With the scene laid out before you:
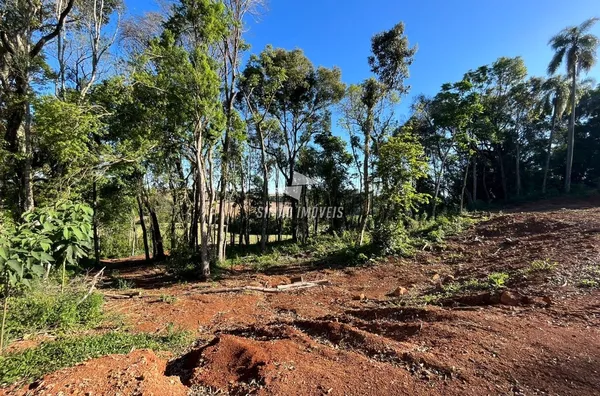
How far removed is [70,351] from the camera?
3.05 metres

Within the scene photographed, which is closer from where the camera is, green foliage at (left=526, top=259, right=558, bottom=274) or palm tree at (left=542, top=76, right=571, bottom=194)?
green foliage at (left=526, top=259, right=558, bottom=274)

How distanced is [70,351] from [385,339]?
355 cm

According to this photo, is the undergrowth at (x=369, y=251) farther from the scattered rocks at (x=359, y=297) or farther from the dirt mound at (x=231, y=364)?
the dirt mound at (x=231, y=364)

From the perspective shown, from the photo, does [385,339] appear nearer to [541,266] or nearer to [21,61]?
[541,266]

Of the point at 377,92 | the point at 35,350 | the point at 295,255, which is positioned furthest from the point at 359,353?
the point at 377,92

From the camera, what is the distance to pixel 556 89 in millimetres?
19078

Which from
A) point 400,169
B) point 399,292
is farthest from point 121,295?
point 400,169

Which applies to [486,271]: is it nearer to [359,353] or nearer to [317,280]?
[317,280]

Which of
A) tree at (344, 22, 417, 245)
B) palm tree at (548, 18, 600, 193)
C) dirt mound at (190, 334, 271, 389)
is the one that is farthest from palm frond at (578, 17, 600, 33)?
dirt mound at (190, 334, 271, 389)

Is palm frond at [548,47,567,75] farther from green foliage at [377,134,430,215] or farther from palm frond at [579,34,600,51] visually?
green foliage at [377,134,430,215]

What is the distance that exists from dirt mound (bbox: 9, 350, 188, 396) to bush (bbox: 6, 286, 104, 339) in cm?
191

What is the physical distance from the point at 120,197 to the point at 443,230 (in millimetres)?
14619

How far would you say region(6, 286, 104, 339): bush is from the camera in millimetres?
3754

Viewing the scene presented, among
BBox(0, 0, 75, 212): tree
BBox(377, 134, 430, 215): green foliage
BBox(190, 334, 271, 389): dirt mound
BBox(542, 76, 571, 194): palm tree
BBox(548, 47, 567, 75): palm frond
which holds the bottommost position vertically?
BBox(190, 334, 271, 389): dirt mound
